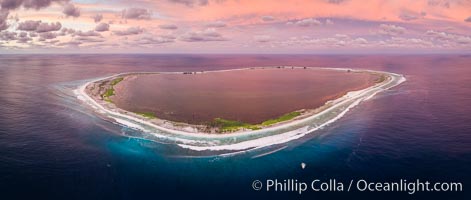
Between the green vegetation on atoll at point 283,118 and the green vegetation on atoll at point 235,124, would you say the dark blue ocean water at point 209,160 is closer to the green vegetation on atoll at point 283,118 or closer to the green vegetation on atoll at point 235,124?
the green vegetation on atoll at point 283,118

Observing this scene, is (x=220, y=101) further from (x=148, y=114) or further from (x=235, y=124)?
(x=235, y=124)

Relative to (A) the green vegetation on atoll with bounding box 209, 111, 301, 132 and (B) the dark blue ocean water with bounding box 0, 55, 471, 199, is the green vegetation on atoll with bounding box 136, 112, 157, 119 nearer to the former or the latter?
(B) the dark blue ocean water with bounding box 0, 55, 471, 199

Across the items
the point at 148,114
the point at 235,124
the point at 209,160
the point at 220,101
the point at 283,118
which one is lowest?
the point at 209,160

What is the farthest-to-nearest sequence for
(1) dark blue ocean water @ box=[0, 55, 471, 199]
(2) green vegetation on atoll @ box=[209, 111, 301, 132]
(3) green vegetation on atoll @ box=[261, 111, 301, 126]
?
(3) green vegetation on atoll @ box=[261, 111, 301, 126]
(2) green vegetation on atoll @ box=[209, 111, 301, 132]
(1) dark blue ocean water @ box=[0, 55, 471, 199]

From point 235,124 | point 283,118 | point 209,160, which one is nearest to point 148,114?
point 235,124

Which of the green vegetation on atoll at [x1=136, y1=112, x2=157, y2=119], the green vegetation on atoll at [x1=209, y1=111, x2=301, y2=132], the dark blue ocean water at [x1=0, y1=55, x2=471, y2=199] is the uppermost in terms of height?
the green vegetation on atoll at [x1=209, y1=111, x2=301, y2=132]

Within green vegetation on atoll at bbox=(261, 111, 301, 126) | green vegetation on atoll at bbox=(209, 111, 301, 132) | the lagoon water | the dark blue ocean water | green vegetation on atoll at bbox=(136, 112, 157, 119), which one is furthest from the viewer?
the lagoon water

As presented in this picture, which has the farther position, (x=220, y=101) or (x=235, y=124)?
(x=220, y=101)

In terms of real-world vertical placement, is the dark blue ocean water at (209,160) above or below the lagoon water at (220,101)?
below

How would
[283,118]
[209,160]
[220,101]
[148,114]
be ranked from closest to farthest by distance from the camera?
[209,160] → [283,118] → [148,114] → [220,101]

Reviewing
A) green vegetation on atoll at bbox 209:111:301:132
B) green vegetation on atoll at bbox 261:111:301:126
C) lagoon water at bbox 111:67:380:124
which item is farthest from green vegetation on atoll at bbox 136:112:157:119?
green vegetation on atoll at bbox 261:111:301:126

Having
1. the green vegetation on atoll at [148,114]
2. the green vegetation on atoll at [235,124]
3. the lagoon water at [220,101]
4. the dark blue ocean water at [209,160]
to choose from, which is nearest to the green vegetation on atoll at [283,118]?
the green vegetation on atoll at [235,124]

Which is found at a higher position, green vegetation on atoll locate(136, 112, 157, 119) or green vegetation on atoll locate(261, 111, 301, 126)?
green vegetation on atoll locate(261, 111, 301, 126)
